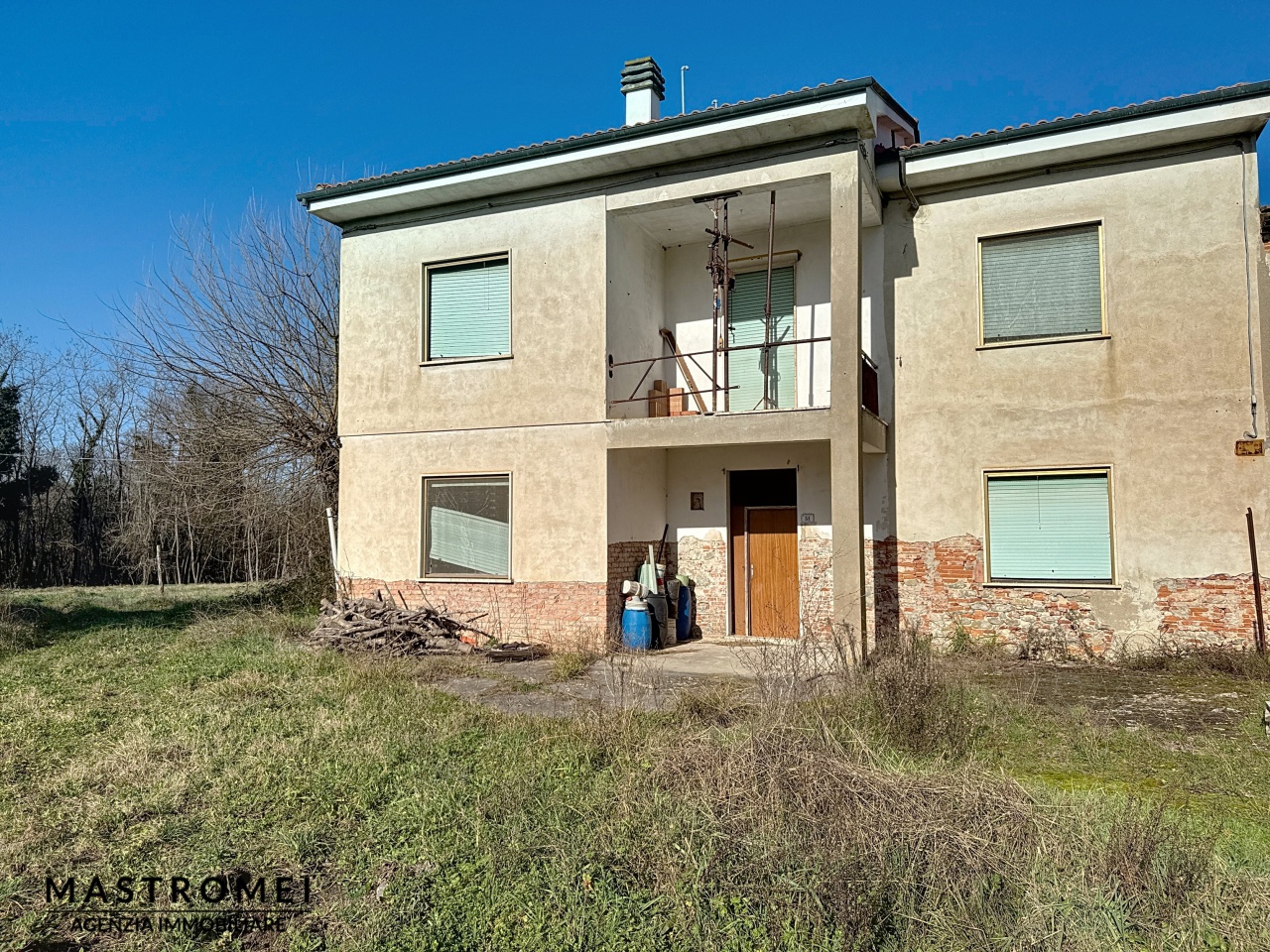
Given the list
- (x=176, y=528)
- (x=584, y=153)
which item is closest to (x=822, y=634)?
(x=584, y=153)

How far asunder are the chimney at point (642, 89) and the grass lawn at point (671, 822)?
9445 mm

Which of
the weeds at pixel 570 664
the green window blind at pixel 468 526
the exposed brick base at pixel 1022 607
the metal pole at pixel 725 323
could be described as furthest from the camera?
the green window blind at pixel 468 526

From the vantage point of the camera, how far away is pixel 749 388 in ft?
42.7

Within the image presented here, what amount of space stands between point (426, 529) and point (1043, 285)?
898 centimetres

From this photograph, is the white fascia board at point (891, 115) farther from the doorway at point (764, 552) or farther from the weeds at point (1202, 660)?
the weeds at point (1202, 660)

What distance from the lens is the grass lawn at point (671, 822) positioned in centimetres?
374

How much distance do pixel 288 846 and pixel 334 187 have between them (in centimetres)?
1065

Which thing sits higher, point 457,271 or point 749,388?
point 457,271

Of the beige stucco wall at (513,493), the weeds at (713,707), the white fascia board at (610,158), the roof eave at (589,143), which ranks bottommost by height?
the weeds at (713,707)

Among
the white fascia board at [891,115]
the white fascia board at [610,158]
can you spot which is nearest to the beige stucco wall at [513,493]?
the white fascia board at [610,158]

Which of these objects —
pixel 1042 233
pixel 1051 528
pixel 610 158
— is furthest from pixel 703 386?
pixel 1051 528

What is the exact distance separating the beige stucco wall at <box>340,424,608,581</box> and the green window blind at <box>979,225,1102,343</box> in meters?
5.39

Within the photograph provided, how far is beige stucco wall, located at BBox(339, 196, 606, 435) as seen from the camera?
11.9 metres

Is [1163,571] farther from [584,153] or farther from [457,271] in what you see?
[457,271]
